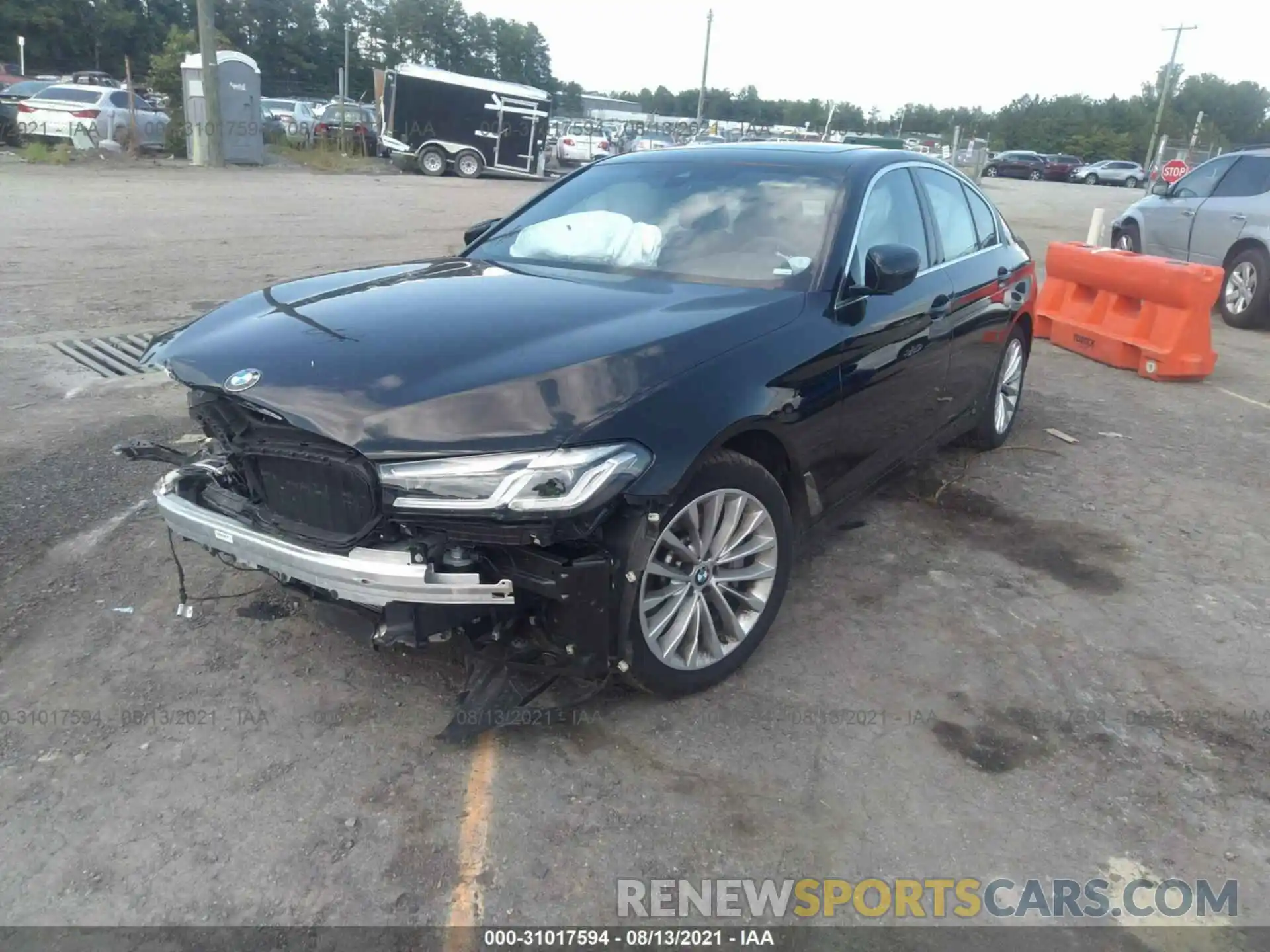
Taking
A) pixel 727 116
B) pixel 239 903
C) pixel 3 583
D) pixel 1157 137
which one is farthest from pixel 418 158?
pixel 727 116

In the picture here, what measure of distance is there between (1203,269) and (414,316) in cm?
681

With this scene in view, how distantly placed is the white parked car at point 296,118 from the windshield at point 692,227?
29.4 metres

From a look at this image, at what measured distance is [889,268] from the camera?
364 cm

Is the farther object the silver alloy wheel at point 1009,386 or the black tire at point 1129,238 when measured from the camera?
the black tire at point 1129,238

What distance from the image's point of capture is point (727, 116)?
79.9 meters

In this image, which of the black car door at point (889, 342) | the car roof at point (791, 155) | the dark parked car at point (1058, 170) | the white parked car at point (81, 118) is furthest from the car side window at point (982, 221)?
the dark parked car at point (1058, 170)

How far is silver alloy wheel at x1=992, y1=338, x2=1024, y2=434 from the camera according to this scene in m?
5.76

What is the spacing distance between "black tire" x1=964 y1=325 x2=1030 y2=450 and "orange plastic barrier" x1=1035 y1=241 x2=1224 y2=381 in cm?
237

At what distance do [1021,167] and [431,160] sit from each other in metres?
35.8

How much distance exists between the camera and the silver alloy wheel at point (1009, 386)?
5.76m

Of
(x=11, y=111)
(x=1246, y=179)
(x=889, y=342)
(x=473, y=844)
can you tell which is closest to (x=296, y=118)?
(x=11, y=111)

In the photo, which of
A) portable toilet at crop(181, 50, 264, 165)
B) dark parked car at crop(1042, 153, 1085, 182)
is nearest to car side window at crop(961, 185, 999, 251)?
portable toilet at crop(181, 50, 264, 165)

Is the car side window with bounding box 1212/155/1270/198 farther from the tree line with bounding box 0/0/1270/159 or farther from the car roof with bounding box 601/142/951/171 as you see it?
the tree line with bounding box 0/0/1270/159

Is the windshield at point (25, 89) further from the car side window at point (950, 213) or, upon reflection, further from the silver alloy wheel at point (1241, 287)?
the car side window at point (950, 213)
